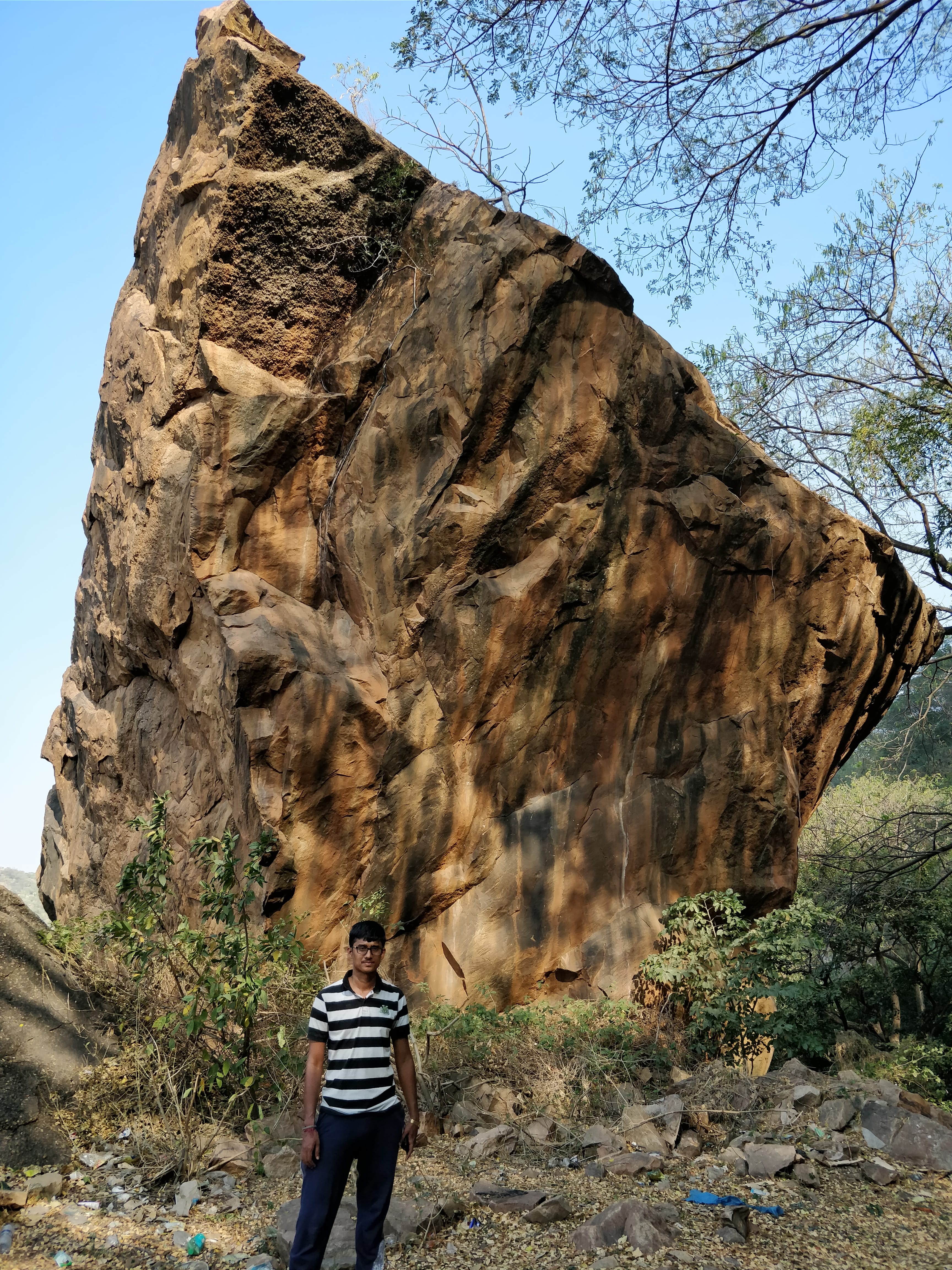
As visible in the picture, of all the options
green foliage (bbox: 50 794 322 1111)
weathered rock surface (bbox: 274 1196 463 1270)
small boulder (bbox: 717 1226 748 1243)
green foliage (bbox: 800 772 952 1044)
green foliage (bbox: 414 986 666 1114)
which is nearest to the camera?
weathered rock surface (bbox: 274 1196 463 1270)

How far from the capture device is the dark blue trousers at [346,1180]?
11.2 feet

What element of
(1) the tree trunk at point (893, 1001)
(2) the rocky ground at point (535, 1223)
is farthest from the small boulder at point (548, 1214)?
(1) the tree trunk at point (893, 1001)

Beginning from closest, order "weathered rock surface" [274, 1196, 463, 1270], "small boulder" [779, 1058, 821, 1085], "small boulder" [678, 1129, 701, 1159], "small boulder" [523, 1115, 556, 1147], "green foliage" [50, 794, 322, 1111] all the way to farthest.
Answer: "weathered rock surface" [274, 1196, 463, 1270] → "small boulder" [678, 1129, 701, 1159] → "green foliage" [50, 794, 322, 1111] → "small boulder" [523, 1115, 556, 1147] → "small boulder" [779, 1058, 821, 1085]

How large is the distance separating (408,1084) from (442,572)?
4.75 meters

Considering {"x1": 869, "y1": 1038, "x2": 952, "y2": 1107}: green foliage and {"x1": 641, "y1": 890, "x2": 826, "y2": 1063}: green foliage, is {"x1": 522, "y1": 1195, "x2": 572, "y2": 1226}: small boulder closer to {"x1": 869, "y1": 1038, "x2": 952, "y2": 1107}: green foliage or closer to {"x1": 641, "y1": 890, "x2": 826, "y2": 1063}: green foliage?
{"x1": 641, "y1": 890, "x2": 826, "y2": 1063}: green foliage

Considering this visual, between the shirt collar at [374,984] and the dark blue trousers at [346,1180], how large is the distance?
404 mm

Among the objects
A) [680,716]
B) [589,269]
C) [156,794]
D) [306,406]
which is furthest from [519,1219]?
[589,269]

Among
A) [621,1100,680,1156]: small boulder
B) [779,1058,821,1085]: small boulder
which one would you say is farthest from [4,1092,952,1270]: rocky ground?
[779,1058,821,1085]: small boulder

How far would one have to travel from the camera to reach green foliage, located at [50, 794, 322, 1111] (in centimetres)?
561

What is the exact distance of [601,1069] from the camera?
22.1 feet

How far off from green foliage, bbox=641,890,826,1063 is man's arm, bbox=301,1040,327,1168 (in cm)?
462

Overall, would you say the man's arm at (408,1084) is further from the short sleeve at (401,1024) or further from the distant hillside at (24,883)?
the distant hillside at (24,883)

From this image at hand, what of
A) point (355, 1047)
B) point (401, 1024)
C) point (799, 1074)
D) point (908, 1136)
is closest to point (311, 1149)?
point (355, 1047)

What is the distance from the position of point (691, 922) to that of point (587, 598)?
2.84 metres
